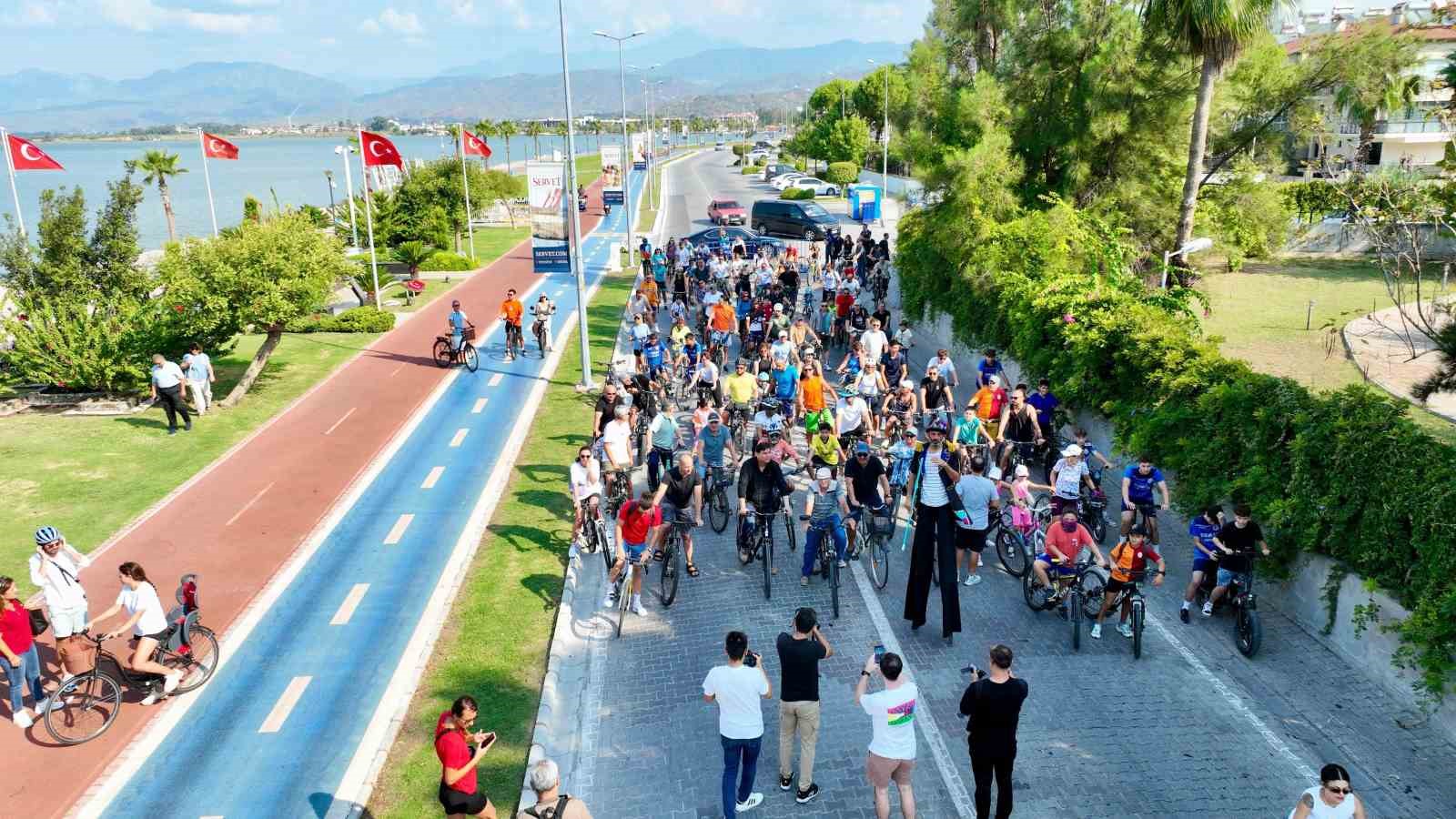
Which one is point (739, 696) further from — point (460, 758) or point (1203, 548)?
point (1203, 548)

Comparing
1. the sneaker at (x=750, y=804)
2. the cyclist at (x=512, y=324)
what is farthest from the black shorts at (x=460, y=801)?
the cyclist at (x=512, y=324)

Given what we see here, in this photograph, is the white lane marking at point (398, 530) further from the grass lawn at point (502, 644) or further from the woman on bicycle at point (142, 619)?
the woman on bicycle at point (142, 619)

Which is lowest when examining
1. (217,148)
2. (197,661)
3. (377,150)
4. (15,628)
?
(197,661)

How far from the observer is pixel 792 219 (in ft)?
153

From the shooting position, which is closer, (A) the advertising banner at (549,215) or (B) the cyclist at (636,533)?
(B) the cyclist at (636,533)

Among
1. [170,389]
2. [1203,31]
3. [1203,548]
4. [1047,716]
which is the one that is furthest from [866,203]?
[1047,716]

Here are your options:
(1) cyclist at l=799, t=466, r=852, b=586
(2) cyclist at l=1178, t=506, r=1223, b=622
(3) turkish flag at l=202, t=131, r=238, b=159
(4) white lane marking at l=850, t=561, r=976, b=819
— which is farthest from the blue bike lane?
(3) turkish flag at l=202, t=131, r=238, b=159

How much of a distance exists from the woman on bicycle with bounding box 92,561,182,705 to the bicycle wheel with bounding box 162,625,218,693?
0.54 feet

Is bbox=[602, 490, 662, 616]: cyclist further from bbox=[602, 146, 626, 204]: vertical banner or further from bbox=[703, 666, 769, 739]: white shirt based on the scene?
bbox=[602, 146, 626, 204]: vertical banner

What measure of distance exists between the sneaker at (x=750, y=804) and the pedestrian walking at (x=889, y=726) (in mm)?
1145

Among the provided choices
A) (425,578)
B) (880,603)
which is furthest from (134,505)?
(880,603)

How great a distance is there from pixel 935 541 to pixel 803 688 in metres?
3.58

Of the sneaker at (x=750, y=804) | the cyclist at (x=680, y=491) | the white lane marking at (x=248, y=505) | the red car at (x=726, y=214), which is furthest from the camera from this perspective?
the red car at (x=726, y=214)

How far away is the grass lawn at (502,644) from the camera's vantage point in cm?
842
